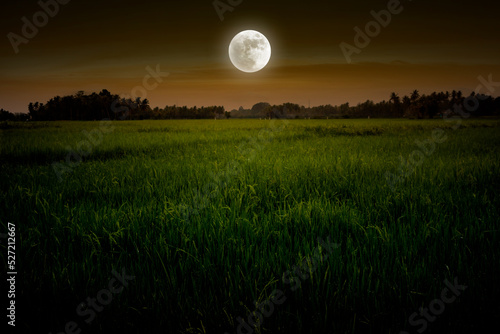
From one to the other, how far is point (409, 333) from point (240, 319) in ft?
3.13

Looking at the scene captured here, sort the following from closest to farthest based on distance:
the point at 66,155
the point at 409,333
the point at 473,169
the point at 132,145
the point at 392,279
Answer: the point at 409,333 → the point at 392,279 → the point at 473,169 → the point at 66,155 → the point at 132,145

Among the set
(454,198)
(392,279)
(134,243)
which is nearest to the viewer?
(392,279)

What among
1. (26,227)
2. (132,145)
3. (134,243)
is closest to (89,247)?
(134,243)

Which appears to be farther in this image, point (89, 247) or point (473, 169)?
point (473, 169)

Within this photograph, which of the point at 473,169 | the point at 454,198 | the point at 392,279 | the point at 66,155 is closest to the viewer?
the point at 392,279

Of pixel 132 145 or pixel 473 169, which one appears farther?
pixel 132 145

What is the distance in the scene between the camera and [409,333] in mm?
1516

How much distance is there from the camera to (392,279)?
192 cm

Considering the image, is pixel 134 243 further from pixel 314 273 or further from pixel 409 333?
pixel 409 333

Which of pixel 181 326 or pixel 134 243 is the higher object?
pixel 134 243

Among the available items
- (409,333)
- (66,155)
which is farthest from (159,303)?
(66,155)

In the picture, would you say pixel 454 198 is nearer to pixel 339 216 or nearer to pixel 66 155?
pixel 339 216

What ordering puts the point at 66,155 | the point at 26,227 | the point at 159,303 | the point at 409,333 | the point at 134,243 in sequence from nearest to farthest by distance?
the point at 409,333 → the point at 159,303 → the point at 134,243 → the point at 26,227 → the point at 66,155

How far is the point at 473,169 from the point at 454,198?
238cm
